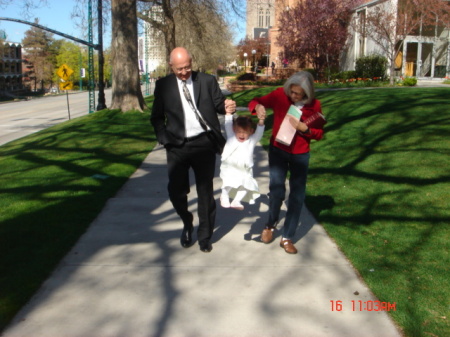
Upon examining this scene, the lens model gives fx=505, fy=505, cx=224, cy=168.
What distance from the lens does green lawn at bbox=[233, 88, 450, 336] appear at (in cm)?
407

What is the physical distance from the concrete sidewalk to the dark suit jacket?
1.20 m

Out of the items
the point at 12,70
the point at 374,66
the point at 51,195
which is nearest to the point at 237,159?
the point at 51,195

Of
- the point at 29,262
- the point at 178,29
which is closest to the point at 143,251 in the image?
the point at 29,262

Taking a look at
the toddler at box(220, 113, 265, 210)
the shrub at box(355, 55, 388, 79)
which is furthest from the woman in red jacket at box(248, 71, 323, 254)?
the shrub at box(355, 55, 388, 79)

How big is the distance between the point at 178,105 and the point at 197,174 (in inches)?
27.5

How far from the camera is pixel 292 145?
475cm

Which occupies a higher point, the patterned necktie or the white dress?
the patterned necktie

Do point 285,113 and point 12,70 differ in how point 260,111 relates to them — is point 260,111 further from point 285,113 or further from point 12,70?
point 12,70

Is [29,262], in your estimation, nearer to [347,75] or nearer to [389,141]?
[389,141]

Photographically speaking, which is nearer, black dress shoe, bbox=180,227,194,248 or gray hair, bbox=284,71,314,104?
gray hair, bbox=284,71,314,104

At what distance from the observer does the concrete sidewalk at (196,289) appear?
3.61 m

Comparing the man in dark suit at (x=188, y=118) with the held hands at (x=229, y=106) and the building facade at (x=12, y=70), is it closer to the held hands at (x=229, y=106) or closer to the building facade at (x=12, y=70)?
the held hands at (x=229, y=106)

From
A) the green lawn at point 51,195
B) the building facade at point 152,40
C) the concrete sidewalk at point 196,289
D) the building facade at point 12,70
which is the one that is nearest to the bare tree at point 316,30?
the building facade at point 152,40

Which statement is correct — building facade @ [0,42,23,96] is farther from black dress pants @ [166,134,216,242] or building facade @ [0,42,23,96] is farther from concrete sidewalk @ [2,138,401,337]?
black dress pants @ [166,134,216,242]
